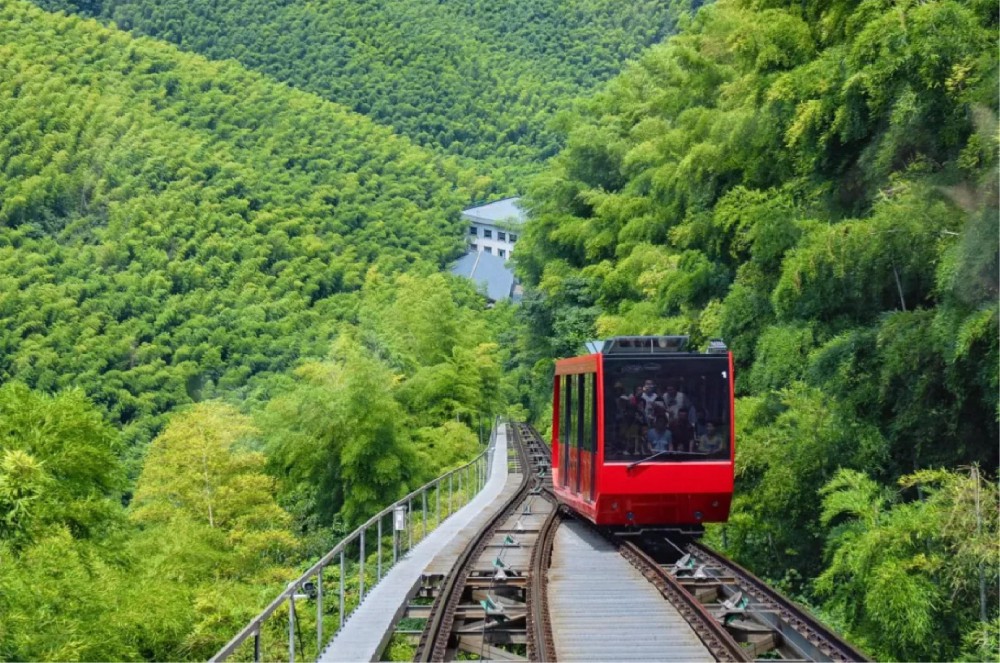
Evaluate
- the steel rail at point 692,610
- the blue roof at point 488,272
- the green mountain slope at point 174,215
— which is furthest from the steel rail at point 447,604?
the blue roof at point 488,272

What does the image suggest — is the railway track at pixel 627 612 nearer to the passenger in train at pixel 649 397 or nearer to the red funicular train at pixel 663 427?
the red funicular train at pixel 663 427

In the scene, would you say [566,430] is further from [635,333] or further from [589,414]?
[635,333]

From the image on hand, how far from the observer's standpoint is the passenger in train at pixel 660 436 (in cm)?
1432

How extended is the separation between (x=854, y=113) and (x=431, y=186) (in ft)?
401

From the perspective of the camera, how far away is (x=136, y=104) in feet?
430

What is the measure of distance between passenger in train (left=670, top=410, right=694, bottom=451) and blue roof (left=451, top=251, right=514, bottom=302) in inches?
3459

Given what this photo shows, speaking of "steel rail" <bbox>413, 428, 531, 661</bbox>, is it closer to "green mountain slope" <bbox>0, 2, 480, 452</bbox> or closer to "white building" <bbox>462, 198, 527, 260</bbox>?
"green mountain slope" <bbox>0, 2, 480, 452</bbox>

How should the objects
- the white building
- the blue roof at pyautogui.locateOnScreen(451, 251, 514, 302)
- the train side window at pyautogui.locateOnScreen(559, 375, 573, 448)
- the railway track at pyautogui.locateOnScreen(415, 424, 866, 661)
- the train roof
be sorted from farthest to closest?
the white building < the blue roof at pyautogui.locateOnScreen(451, 251, 514, 302) < the train side window at pyautogui.locateOnScreen(559, 375, 573, 448) < the train roof < the railway track at pyautogui.locateOnScreen(415, 424, 866, 661)

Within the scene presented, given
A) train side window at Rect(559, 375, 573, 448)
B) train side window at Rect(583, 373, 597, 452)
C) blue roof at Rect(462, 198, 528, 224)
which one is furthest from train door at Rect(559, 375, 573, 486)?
blue roof at Rect(462, 198, 528, 224)

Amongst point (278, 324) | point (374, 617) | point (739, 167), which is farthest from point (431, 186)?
point (374, 617)

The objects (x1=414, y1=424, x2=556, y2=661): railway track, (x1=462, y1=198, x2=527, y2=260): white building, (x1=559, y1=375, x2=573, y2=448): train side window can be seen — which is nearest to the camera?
(x1=414, y1=424, x2=556, y2=661): railway track

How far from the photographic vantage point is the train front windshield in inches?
563

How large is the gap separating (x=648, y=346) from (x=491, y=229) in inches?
4219

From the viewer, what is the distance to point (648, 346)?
14820 millimetres
